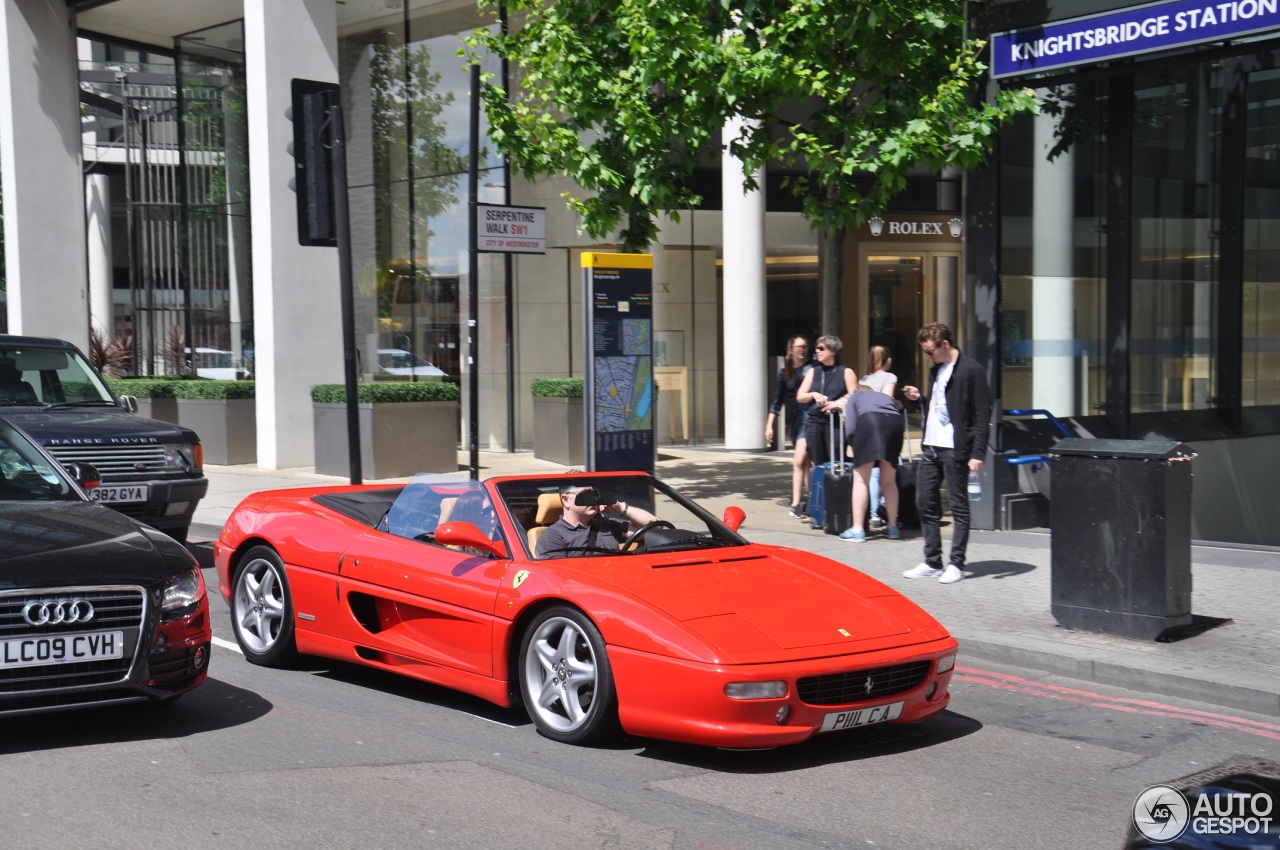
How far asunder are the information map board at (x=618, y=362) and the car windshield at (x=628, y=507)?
4422mm

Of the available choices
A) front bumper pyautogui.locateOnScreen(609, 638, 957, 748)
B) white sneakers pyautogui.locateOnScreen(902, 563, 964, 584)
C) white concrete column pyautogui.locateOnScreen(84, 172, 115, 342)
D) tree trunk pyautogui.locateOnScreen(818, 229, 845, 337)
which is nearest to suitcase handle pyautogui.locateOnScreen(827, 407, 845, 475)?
tree trunk pyautogui.locateOnScreen(818, 229, 845, 337)

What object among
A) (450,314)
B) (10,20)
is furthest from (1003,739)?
(10,20)

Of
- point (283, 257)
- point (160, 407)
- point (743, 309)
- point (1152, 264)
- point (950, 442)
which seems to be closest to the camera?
point (950, 442)

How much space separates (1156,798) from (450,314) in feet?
62.9

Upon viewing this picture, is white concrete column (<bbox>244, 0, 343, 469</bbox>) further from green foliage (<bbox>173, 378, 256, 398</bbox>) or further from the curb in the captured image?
the curb

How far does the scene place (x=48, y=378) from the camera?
1191 cm

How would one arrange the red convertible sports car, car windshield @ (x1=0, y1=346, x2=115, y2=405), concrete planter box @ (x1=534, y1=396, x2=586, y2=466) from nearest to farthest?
the red convertible sports car, car windshield @ (x1=0, y1=346, x2=115, y2=405), concrete planter box @ (x1=534, y1=396, x2=586, y2=466)

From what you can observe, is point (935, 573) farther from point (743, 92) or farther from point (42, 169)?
point (42, 169)

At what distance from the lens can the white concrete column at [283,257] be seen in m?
19.1

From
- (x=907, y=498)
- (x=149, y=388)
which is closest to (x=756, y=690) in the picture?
(x=907, y=498)

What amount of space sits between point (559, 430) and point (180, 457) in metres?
8.40

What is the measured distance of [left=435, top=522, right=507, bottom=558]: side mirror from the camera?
20.5 feet

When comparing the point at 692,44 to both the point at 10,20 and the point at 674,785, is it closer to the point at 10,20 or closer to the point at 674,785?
the point at 674,785

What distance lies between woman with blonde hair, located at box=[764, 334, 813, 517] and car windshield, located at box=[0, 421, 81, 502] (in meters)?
7.82
